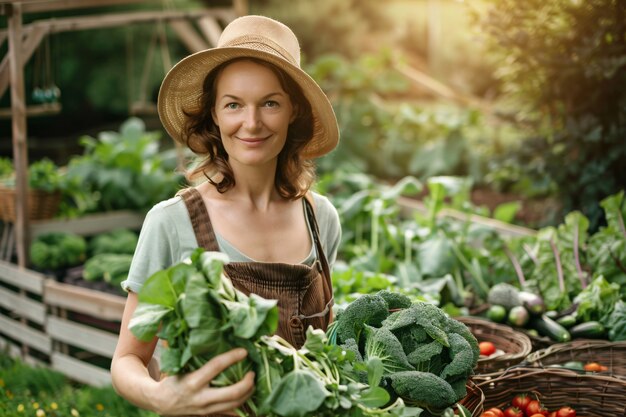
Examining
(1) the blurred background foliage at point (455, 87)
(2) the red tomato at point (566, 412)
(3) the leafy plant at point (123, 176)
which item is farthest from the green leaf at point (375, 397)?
(3) the leafy plant at point (123, 176)

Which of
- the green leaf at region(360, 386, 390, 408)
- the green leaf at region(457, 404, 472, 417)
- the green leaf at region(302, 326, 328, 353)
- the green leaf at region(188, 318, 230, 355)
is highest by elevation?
the green leaf at region(188, 318, 230, 355)

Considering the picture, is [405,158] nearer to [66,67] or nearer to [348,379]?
[66,67]

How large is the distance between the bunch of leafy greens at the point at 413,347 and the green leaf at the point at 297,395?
0.26 meters

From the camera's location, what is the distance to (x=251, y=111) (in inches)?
82.7

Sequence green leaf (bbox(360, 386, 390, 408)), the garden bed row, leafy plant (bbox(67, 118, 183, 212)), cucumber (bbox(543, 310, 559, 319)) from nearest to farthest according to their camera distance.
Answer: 1. green leaf (bbox(360, 386, 390, 408))
2. cucumber (bbox(543, 310, 559, 319))
3. the garden bed row
4. leafy plant (bbox(67, 118, 183, 212))

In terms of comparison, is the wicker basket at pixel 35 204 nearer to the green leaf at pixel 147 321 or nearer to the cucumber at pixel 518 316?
the cucumber at pixel 518 316

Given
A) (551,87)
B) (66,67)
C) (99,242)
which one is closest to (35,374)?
(99,242)

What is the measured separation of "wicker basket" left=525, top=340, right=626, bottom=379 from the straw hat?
149 cm

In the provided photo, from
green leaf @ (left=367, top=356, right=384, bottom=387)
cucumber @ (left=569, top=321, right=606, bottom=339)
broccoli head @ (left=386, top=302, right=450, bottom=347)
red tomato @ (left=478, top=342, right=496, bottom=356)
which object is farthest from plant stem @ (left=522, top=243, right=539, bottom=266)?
green leaf @ (left=367, top=356, right=384, bottom=387)

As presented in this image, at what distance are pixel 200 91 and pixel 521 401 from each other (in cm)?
163

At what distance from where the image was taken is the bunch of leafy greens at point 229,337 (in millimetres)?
1556

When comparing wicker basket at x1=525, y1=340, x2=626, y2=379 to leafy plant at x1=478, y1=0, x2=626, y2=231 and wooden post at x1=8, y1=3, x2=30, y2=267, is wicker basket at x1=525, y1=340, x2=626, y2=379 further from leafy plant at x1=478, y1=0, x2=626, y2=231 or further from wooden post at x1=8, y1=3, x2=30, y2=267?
wooden post at x1=8, y1=3, x2=30, y2=267

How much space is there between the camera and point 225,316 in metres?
1.58

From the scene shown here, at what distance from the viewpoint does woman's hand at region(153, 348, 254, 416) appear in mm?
1570
